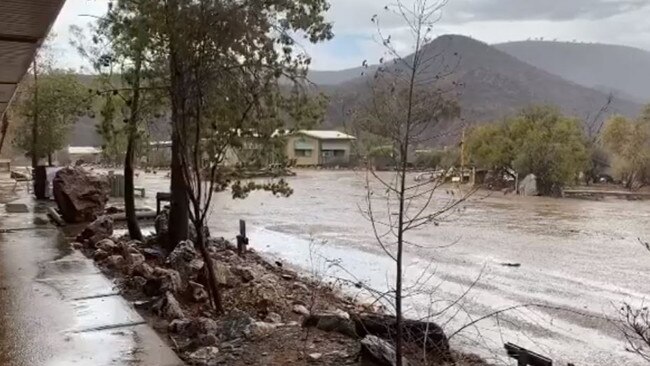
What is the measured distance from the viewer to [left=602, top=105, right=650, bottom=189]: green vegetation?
40.1 m

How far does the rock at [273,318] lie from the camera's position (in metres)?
6.02

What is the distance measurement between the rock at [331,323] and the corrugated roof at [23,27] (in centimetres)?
309

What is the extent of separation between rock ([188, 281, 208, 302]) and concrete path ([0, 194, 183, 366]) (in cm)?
75

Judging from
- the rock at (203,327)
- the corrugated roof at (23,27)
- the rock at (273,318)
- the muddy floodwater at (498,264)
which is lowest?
the muddy floodwater at (498,264)

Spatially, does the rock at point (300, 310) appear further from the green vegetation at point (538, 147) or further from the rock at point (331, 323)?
the green vegetation at point (538, 147)

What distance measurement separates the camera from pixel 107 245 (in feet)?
27.1

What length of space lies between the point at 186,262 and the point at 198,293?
41.4 inches

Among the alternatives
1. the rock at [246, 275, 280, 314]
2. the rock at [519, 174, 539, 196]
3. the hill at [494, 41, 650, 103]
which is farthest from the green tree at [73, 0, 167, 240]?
the hill at [494, 41, 650, 103]

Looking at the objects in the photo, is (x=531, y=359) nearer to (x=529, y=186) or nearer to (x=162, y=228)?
(x=162, y=228)

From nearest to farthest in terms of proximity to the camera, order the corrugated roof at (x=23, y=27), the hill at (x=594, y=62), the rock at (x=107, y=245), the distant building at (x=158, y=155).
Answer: the corrugated roof at (x=23, y=27), the rock at (x=107, y=245), the distant building at (x=158, y=155), the hill at (x=594, y=62)

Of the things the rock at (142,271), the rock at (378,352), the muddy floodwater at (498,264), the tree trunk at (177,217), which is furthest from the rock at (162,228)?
the rock at (378,352)

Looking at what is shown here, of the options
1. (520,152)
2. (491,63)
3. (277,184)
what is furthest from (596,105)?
(277,184)

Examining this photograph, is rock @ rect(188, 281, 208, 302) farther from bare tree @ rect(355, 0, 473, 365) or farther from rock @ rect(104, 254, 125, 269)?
bare tree @ rect(355, 0, 473, 365)

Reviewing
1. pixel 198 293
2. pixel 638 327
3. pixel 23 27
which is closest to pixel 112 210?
Result: pixel 198 293
